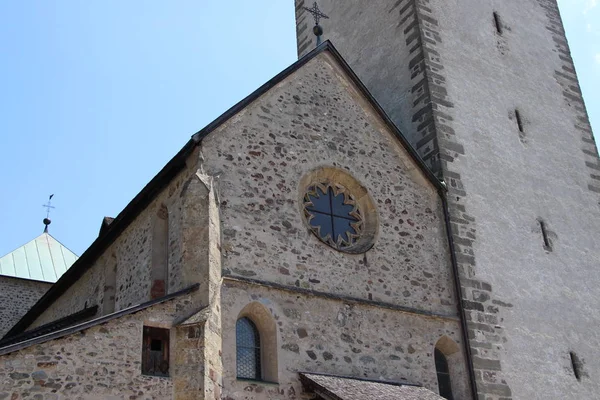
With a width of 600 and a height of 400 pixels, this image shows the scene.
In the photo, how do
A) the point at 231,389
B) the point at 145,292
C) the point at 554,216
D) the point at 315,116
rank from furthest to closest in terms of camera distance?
the point at 554,216 < the point at 315,116 < the point at 145,292 < the point at 231,389

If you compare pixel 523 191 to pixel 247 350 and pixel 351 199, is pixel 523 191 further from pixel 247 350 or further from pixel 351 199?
pixel 247 350

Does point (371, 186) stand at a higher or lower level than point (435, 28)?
lower

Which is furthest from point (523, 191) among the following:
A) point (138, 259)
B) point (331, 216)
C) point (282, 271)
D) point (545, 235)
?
point (138, 259)

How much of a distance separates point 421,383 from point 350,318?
1.59 metres

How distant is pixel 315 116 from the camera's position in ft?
45.2

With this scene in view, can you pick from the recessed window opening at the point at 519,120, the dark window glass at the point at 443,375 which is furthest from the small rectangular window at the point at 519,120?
the dark window glass at the point at 443,375

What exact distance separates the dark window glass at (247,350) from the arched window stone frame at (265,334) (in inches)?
2.3

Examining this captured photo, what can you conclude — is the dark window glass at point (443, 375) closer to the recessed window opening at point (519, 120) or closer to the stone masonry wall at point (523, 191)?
the stone masonry wall at point (523, 191)

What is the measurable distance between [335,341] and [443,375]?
2371 mm

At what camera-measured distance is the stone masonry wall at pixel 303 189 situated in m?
12.0

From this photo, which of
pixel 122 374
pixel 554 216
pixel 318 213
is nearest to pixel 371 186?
pixel 318 213

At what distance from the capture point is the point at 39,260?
27.5 metres

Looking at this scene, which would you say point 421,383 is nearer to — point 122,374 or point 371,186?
point 371,186

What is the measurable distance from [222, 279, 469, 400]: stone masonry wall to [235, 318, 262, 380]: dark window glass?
20 cm
